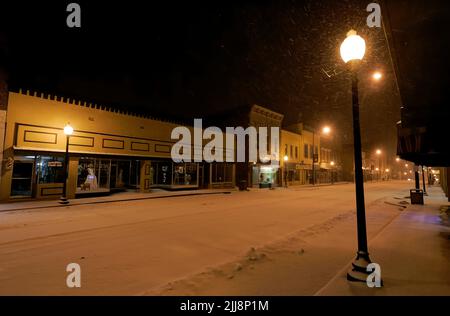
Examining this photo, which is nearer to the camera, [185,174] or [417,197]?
[417,197]

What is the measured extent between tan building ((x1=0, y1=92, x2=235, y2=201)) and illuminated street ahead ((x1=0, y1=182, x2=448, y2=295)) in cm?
520

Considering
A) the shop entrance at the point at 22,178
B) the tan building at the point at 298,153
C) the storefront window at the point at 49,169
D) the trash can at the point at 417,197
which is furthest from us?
the tan building at the point at 298,153

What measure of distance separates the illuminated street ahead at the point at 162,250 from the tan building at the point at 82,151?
520cm

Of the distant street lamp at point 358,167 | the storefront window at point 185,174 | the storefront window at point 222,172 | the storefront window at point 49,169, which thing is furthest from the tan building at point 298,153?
the distant street lamp at point 358,167

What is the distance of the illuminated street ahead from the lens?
4.06 m

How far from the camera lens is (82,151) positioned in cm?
1647

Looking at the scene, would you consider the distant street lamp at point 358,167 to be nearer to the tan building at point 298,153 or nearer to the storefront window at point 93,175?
the storefront window at point 93,175

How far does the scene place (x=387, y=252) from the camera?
18.4 ft

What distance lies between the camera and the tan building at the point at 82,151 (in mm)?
13812

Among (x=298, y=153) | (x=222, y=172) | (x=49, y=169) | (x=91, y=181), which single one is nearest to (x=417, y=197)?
(x=222, y=172)

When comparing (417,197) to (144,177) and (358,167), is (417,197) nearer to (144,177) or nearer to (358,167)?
(358,167)

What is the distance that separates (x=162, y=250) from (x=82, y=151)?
540 inches
